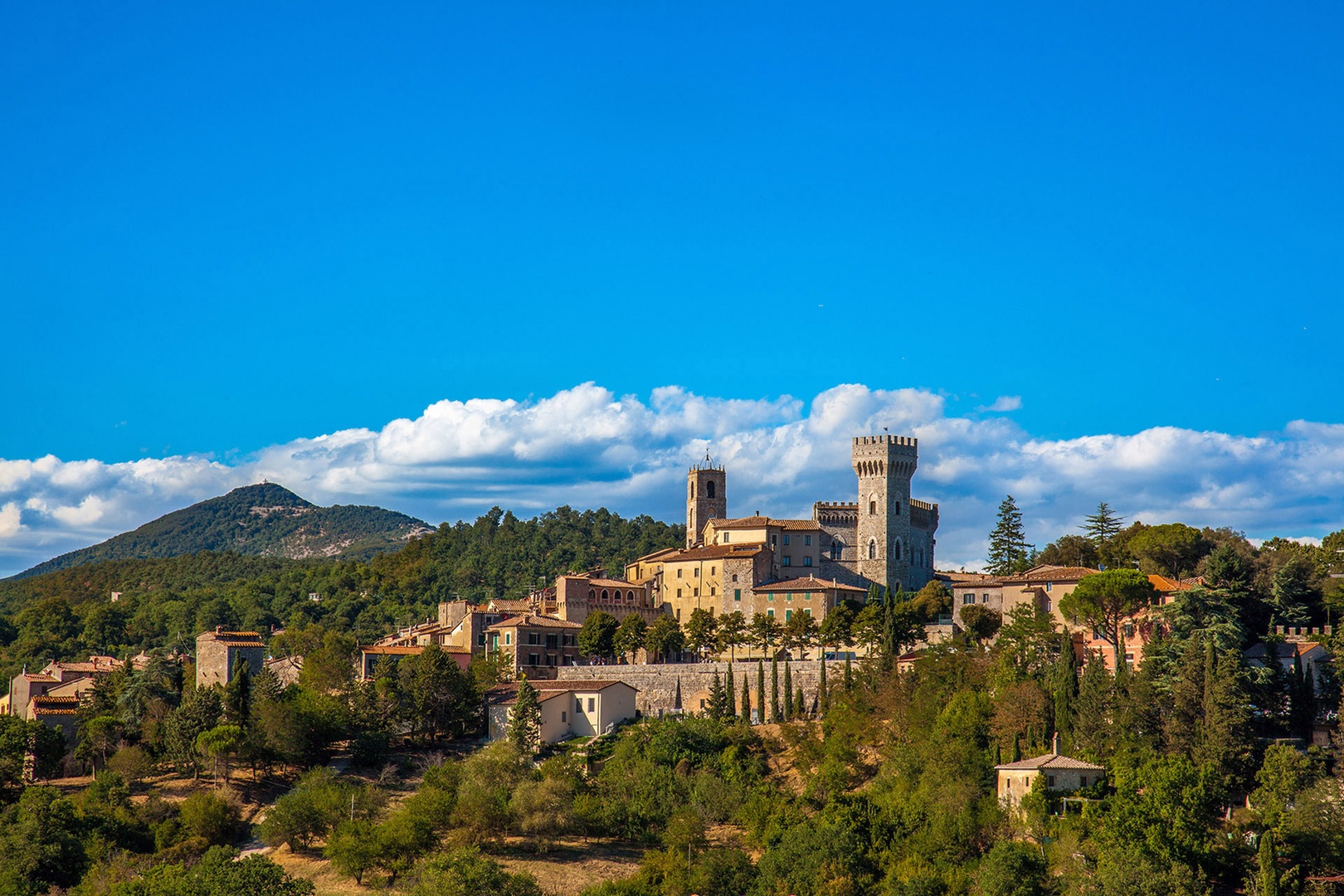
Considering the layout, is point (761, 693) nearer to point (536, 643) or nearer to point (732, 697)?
point (732, 697)

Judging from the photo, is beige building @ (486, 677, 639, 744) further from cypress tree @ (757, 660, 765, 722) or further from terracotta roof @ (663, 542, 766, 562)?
terracotta roof @ (663, 542, 766, 562)

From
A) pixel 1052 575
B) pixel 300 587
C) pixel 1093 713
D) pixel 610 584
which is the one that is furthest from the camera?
pixel 300 587

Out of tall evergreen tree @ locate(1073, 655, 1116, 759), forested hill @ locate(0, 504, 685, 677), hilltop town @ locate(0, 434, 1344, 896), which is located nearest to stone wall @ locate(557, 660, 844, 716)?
hilltop town @ locate(0, 434, 1344, 896)

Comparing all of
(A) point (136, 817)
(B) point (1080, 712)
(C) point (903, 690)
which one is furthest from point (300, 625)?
(B) point (1080, 712)

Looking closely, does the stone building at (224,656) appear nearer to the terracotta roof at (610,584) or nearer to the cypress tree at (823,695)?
the terracotta roof at (610,584)

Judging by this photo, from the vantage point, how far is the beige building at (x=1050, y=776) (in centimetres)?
5294

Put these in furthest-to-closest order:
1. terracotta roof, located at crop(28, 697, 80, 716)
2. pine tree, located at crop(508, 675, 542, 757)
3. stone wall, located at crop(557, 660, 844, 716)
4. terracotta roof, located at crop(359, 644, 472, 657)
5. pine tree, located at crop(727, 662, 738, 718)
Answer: terracotta roof, located at crop(359, 644, 472, 657) < stone wall, located at crop(557, 660, 844, 716) < terracotta roof, located at crop(28, 697, 80, 716) < pine tree, located at crop(727, 662, 738, 718) < pine tree, located at crop(508, 675, 542, 757)

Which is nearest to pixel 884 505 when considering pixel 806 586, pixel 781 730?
pixel 806 586

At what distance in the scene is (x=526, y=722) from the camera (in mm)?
68312

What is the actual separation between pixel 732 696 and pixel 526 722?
32.3ft

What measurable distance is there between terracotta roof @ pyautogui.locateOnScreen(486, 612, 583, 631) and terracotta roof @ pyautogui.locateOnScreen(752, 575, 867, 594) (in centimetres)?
1125

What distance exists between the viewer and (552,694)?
72875 millimetres

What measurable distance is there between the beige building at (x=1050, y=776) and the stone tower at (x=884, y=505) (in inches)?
1340

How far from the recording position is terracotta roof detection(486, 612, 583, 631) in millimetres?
84562
